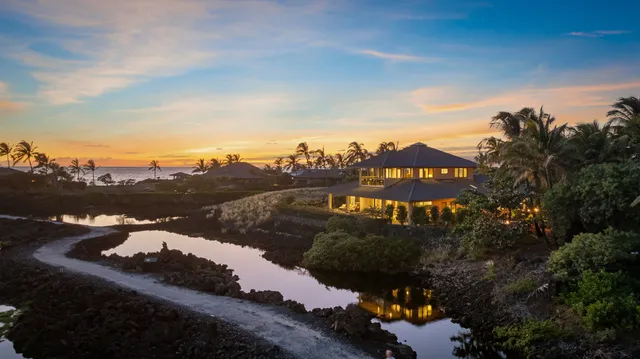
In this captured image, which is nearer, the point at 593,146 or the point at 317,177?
the point at 593,146

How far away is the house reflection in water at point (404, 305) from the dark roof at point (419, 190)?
1197cm

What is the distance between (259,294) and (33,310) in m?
11.2

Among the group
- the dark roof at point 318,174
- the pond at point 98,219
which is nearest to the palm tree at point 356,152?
the dark roof at point 318,174

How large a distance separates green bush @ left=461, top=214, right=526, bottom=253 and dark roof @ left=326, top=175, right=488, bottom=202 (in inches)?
385

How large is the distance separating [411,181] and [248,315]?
2516cm

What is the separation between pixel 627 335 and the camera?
1566 centimetres

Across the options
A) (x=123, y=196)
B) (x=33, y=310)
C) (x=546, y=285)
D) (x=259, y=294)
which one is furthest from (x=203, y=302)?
(x=123, y=196)

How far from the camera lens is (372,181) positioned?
45.8m

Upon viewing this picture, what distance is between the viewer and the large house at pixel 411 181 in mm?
37875

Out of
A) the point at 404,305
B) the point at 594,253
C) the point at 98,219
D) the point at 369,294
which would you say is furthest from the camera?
the point at 98,219

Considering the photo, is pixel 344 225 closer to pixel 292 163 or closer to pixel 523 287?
pixel 523 287

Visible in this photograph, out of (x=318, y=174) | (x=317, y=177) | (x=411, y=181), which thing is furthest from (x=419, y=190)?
(x=318, y=174)

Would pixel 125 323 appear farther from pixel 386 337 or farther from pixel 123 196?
pixel 123 196

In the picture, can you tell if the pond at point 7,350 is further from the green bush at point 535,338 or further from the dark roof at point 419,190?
the dark roof at point 419,190
